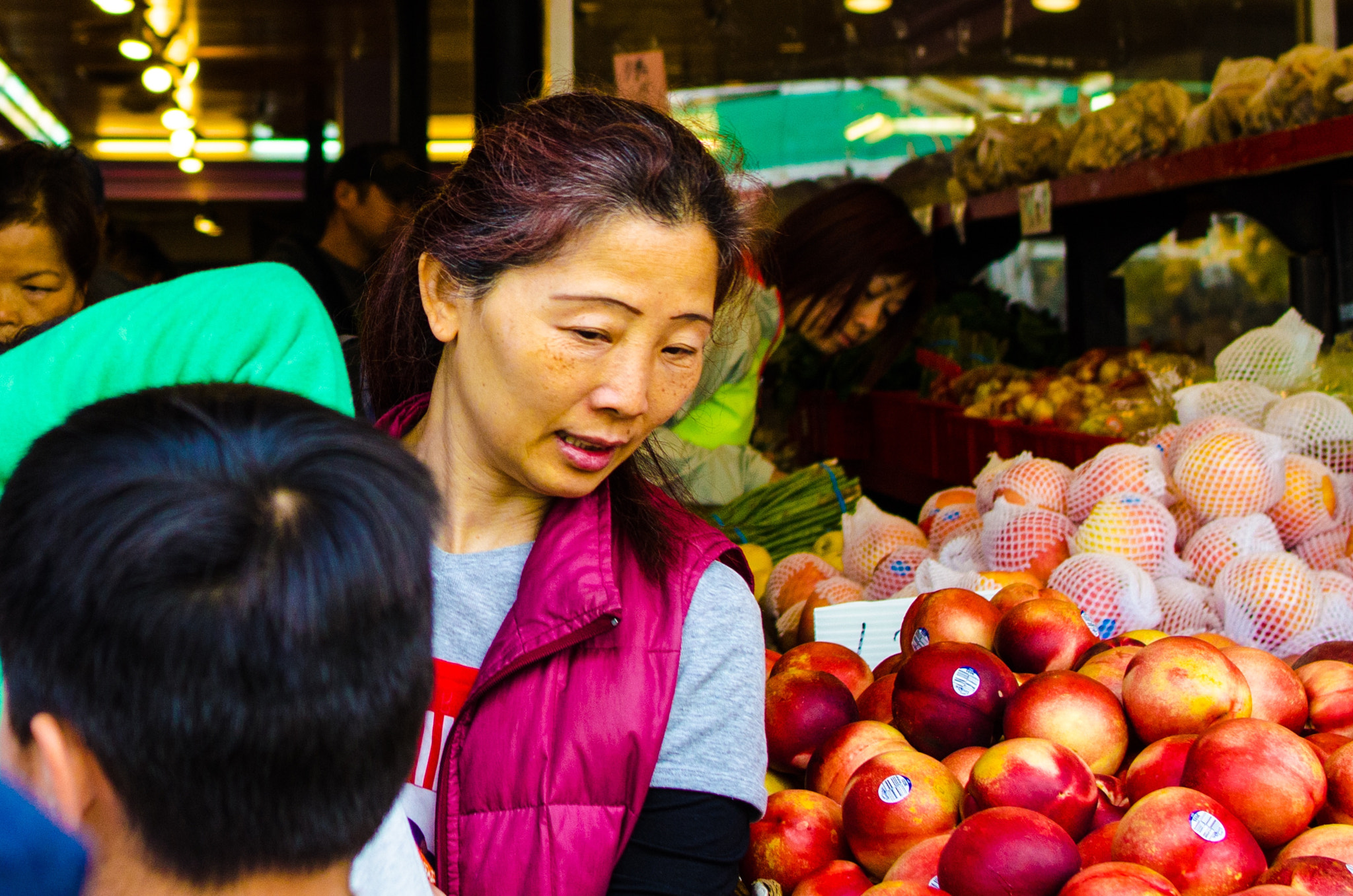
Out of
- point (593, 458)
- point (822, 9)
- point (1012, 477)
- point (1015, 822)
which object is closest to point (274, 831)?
point (593, 458)

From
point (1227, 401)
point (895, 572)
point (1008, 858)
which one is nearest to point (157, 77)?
point (895, 572)


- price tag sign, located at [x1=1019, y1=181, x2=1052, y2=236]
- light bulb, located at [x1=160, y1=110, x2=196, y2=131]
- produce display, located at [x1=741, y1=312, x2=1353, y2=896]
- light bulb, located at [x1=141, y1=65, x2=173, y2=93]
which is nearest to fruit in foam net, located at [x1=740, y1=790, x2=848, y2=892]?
produce display, located at [x1=741, y1=312, x2=1353, y2=896]

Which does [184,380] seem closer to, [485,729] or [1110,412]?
[485,729]

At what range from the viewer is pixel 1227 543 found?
2.34 m

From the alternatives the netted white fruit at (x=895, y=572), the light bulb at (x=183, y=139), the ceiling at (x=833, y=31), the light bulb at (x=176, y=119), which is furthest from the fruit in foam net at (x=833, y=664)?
the light bulb at (x=183, y=139)

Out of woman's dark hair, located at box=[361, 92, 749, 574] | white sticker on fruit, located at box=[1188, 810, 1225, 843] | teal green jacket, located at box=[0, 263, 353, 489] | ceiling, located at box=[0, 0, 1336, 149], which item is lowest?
white sticker on fruit, located at box=[1188, 810, 1225, 843]

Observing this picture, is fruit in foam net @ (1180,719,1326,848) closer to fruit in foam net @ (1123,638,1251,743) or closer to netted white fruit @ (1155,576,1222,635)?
fruit in foam net @ (1123,638,1251,743)

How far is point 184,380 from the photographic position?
1.09m

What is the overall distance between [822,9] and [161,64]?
6.02 meters

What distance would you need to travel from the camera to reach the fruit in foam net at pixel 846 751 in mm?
1524

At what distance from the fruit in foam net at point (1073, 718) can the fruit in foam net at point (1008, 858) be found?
0.87ft

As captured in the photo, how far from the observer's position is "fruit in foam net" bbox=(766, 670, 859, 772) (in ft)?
5.35

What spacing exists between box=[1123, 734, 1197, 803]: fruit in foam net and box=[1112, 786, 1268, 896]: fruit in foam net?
0.52ft

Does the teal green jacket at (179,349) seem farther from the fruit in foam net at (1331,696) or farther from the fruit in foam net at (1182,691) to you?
the fruit in foam net at (1331,696)
